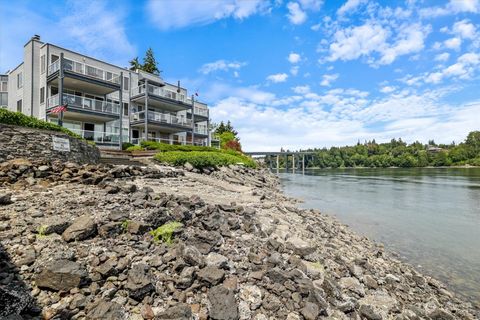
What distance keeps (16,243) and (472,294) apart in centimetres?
930

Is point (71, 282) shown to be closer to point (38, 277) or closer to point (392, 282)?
point (38, 277)

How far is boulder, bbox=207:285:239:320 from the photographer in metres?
3.56

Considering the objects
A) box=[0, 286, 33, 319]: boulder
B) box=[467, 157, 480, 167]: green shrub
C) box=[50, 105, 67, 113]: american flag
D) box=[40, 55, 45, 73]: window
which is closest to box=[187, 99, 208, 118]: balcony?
box=[40, 55, 45, 73]: window

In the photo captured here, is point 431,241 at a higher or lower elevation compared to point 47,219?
lower

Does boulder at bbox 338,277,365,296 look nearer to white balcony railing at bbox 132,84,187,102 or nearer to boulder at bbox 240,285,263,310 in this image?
boulder at bbox 240,285,263,310

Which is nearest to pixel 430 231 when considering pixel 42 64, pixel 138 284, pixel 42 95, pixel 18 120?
pixel 138 284

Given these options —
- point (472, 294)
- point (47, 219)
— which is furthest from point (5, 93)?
point (472, 294)

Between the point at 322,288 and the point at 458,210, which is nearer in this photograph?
the point at 322,288

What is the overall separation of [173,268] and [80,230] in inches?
71.9

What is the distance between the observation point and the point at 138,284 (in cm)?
374

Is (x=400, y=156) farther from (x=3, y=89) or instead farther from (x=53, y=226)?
(x=53, y=226)

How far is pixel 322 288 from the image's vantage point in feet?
15.2

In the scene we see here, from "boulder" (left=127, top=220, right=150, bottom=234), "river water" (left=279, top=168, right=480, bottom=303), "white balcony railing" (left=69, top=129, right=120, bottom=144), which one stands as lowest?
"river water" (left=279, top=168, right=480, bottom=303)

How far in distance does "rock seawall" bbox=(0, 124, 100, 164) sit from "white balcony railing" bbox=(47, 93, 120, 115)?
11691 millimetres
